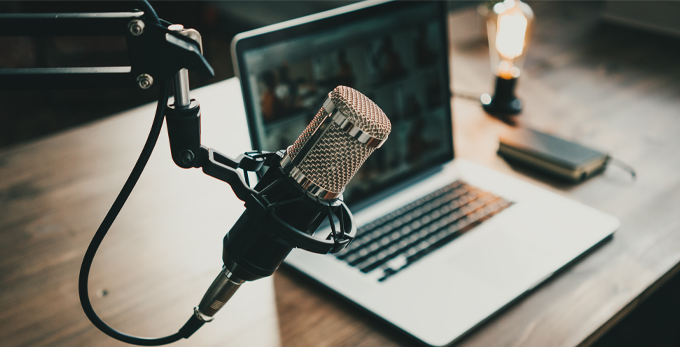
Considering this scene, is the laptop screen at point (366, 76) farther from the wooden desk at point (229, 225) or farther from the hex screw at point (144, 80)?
the hex screw at point (144, 80)

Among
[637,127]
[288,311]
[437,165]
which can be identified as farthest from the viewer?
[637,127]

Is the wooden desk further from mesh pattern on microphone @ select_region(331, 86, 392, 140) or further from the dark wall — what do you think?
the dark wall

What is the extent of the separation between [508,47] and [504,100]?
126mm

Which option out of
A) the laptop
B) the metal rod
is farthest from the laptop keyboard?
the metal rod

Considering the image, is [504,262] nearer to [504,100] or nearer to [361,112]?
[361,112]

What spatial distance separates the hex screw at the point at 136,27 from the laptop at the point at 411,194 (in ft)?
1.30

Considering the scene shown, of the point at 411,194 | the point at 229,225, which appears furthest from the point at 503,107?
the point at 229,225

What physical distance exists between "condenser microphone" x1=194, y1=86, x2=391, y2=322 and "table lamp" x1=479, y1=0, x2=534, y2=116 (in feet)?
2.88

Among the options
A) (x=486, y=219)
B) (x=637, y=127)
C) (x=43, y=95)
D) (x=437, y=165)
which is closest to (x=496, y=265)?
(x=486, y=219)

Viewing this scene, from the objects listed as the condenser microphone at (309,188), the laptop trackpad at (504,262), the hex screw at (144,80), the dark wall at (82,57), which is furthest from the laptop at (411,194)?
the dark wall at (82,57)

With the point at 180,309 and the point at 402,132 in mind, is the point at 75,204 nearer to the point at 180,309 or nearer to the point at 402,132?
the point at 180,309

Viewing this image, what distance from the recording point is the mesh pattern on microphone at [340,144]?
0.35 meters

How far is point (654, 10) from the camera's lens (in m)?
1.60

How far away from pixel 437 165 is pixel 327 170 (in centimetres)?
62
